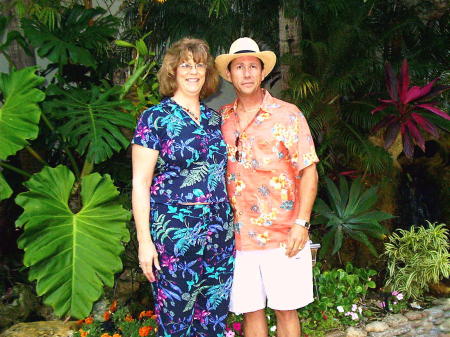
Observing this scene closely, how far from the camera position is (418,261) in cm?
402

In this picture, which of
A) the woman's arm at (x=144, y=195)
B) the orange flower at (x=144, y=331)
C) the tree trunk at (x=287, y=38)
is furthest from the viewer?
the tree trunk at (x=287, y=38)

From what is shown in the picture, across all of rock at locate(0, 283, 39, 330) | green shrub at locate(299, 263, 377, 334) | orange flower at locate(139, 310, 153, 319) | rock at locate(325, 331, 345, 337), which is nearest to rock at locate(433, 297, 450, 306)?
green shrub at locate(299, 263, 377, 334)

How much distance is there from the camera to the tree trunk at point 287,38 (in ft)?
14.2

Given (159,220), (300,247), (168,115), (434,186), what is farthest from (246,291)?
(434,186)

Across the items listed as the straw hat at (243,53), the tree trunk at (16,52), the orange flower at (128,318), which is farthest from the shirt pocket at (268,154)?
the tree trunk at (16,52)

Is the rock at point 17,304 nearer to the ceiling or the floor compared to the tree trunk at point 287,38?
nearer to the floor

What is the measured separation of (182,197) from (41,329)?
2056mm

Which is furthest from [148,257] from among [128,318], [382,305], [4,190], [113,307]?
[382,305]

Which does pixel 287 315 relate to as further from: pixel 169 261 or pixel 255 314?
pixel 169 261

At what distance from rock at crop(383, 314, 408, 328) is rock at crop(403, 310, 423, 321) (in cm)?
5

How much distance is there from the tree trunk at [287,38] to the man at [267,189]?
1.93 meters

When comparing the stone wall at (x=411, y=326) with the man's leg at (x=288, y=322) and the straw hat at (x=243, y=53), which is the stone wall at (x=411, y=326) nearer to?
the man's leg at (x=288, y=322)

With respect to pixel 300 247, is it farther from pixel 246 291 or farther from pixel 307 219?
pixel 246 291

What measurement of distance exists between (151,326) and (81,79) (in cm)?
225
